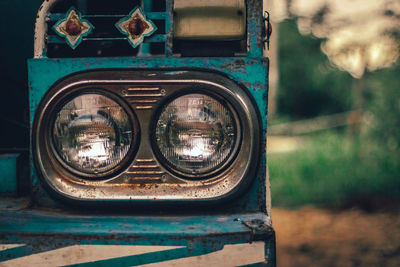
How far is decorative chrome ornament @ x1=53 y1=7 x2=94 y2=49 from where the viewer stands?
1220 millimetres

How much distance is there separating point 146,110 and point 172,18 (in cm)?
29

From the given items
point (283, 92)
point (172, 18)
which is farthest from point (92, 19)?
point (283, 92)

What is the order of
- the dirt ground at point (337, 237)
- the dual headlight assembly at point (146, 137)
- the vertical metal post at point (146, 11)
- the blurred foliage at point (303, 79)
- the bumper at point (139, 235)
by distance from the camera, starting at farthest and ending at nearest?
1. the blurred foliage at point (303, 79)
2. the dirt ground at point (337, 237)
3. the vertical metal post at point (146, 11)
4. the dual headlight assembly at point (146, 137)
5. the bumper at point (139, 235)

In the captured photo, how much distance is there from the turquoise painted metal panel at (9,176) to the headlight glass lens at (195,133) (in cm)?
53

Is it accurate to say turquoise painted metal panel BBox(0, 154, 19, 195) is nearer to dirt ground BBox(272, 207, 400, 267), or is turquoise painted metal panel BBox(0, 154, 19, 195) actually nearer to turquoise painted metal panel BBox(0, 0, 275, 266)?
turquoise painted metal panel BBox(0, 0, 275, 266)

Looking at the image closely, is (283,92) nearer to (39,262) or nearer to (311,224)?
(311,224)

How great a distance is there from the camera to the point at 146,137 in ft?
3.87

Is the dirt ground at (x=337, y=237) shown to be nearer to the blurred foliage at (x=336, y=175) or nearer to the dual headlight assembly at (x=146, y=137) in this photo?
the blurred foliage at (x=336, y=175)

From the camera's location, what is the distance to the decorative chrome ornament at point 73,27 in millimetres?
1220

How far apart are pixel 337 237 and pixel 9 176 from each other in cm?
295

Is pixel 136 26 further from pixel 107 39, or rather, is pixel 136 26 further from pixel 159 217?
pixel 159 217

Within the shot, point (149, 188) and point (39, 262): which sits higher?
point (149, 188)

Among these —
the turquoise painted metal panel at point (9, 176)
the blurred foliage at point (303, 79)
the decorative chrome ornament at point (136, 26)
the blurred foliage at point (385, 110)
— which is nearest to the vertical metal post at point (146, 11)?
the decorative chrome ornament at point (136, 26)

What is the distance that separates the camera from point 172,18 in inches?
47.7
